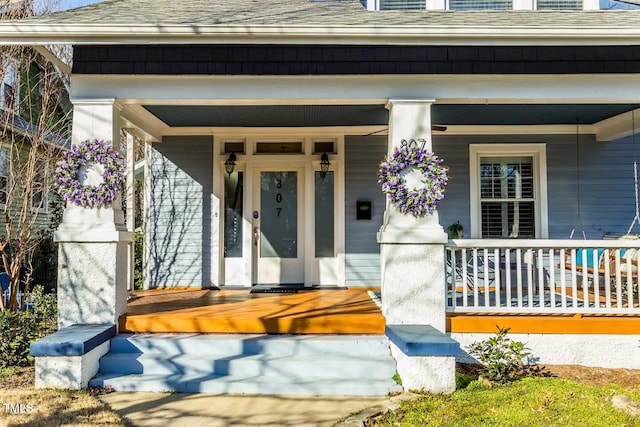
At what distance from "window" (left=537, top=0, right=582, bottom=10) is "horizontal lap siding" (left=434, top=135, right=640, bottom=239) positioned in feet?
5.57

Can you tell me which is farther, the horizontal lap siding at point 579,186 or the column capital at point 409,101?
the horizontal lap siding at point 579,186

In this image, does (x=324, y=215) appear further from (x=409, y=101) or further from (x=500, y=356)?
(x=500, y=356)

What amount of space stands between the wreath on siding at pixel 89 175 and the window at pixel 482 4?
4.39 m

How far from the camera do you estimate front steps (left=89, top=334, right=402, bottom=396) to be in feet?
12.0

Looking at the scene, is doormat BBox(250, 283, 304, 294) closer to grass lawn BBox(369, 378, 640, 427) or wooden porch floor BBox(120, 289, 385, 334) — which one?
wooden porch floor BBox(120, 289, 385, 334)

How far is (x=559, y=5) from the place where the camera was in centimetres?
572

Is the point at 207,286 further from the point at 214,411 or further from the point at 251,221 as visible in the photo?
the point at 214,411

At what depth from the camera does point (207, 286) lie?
650cm

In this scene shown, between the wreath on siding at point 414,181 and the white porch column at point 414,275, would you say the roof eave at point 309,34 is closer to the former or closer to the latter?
the wreath on siding at point 414,181

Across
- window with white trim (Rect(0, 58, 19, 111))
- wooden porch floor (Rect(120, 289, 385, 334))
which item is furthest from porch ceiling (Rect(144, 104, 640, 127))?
wooden porch floor (Rect(120, 289, 385, 334))

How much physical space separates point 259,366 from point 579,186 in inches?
208

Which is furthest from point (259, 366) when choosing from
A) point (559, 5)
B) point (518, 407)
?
point (559, 5)

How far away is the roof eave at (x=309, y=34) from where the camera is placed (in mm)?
4008

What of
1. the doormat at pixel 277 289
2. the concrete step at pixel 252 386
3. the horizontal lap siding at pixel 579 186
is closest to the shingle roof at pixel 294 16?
the horizontal lap siding at pixel 579 186
